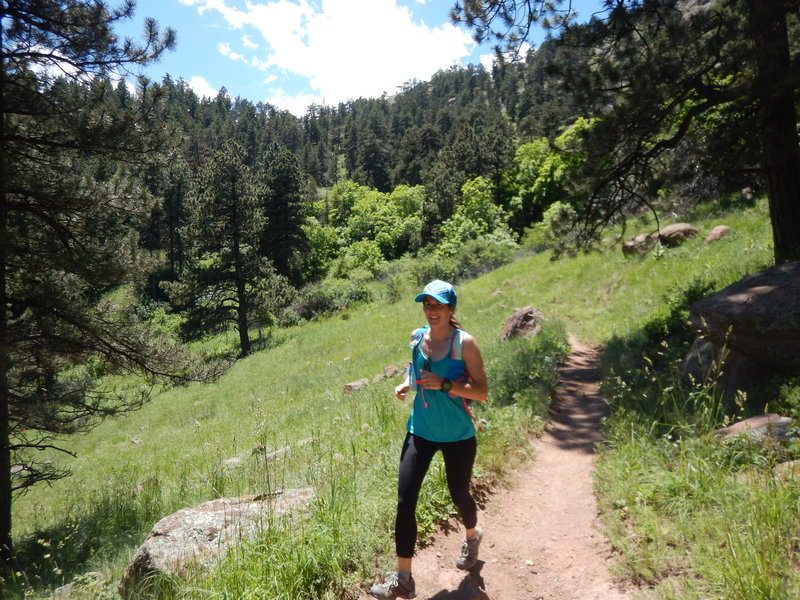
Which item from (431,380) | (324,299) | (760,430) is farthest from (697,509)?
(324,299)

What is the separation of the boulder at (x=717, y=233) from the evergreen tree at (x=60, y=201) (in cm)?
1275

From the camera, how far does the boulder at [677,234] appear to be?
44.7 ft

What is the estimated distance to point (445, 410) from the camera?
3279 millimetres

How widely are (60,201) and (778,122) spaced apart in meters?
10.6

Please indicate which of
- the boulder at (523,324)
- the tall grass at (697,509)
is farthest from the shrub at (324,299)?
the tall grass at (697,509)

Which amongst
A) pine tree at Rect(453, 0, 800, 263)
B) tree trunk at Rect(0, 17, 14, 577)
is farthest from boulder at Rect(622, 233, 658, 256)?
tree trunk at Rect(0, 17, 14, 577)

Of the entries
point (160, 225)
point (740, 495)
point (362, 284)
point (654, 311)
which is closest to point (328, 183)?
point (160, 225)

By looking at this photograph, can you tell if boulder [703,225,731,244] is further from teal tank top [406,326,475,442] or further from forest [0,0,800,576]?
teal tank top [406,326,475,442]

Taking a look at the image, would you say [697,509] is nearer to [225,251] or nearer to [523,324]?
[523,324]

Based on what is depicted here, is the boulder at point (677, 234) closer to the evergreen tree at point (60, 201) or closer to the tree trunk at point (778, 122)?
the tree trunk at point (778, 122)

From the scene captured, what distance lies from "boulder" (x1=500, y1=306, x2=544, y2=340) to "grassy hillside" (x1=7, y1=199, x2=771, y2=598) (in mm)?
412

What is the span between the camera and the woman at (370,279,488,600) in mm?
3207

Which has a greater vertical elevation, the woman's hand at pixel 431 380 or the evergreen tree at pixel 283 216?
the evergreen tree at pixel 283 216

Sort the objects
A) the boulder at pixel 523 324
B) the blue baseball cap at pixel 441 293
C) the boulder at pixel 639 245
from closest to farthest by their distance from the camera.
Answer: the blue baseball cap at pixel 441 293 → the boulder at pixel 523 324 → the boulder at pixel 639 245
